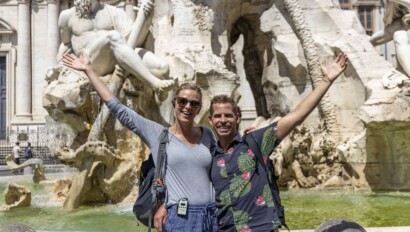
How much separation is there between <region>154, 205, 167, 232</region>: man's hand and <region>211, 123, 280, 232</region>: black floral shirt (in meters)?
0.25

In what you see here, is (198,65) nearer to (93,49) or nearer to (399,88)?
(93,49)

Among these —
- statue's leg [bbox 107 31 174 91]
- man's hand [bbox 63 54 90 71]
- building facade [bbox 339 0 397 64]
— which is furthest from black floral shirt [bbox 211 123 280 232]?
building facade [bbox 339 0 397 64]

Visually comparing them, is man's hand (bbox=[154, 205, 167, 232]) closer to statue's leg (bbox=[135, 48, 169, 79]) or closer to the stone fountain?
the stone fountain

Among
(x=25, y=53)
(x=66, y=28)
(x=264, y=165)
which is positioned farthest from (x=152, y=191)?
(x=25, y=53)

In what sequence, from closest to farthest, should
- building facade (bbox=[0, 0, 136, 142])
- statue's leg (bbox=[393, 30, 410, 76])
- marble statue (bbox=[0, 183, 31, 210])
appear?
marble statue (bbox=[0, 183, 31, 210])
statue's leg (bbox=[393, 30, 410, 76])
building facade (bbox=[0, 0, 136, 142])

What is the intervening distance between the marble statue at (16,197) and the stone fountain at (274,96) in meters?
0.65

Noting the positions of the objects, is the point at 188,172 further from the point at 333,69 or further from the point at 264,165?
the point at 333,69

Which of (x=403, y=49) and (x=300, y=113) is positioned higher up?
(x=403, y=49)

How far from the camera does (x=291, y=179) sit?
873 centimetres

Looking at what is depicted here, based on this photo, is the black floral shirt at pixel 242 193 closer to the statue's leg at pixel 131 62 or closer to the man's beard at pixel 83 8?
the statue's leg at pixel 131 62

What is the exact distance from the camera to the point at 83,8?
7242 millimetres

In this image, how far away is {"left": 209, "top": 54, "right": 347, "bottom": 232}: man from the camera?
8.04ft

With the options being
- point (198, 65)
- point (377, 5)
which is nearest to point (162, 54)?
point (198, 65)

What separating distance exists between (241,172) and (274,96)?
6.90 m
